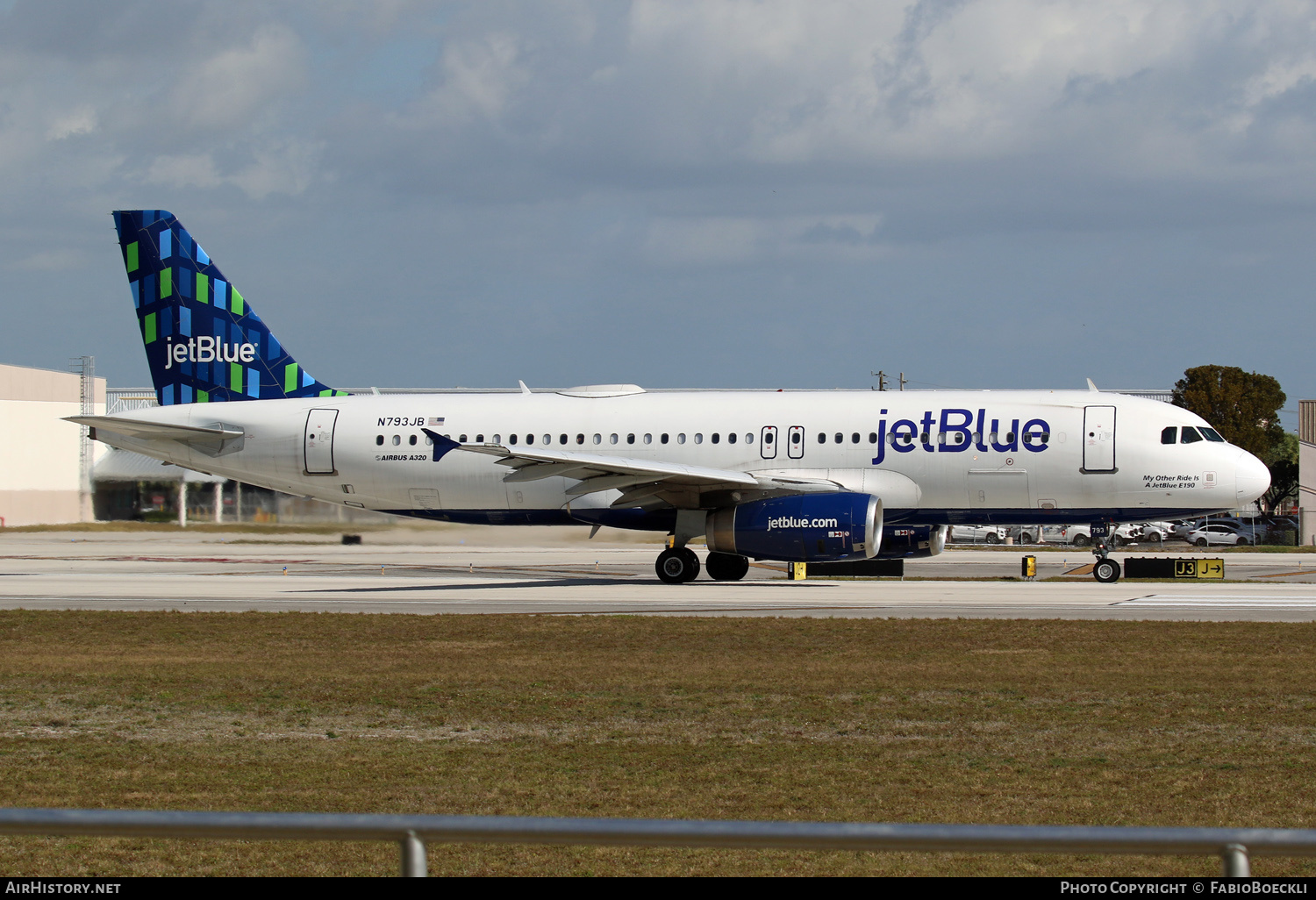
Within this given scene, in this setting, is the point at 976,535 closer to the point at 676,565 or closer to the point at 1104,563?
the point at 1104,563

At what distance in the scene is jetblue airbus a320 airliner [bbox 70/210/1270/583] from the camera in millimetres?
30234

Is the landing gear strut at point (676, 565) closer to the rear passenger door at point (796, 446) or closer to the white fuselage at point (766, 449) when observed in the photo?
the white fuselage at point (766, 449)

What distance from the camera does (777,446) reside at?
31.8 metres

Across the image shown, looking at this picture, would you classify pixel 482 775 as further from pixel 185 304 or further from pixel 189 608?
pixel 185 304

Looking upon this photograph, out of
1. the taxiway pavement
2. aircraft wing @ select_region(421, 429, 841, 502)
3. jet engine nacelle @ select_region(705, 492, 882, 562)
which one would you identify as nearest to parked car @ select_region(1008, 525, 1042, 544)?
the taxiway pavement

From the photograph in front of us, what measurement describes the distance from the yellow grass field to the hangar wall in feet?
175

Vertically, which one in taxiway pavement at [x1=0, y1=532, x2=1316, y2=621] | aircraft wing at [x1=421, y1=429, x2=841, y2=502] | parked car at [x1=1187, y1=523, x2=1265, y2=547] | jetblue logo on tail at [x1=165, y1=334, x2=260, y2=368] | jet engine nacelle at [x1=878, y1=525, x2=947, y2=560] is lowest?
taxiway pavement at [x1=0, y1=532, x2=1316, y2=621]

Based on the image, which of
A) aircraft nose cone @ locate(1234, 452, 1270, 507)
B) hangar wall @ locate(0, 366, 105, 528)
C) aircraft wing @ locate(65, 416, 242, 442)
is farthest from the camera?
hangar wall @ locate(0, 366, 105, 528)

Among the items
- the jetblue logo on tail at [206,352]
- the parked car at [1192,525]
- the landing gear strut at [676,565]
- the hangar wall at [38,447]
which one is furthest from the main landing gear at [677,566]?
the parked car at [1192,525]

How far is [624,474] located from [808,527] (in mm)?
4398

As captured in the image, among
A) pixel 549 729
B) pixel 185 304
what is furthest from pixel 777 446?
pixel 549 729

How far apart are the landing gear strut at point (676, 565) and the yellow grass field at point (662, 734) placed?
11429 mm

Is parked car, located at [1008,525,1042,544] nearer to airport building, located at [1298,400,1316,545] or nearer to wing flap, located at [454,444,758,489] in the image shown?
airport building, located at [1298,400,1316,545]

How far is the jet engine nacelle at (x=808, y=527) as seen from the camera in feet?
94.1
